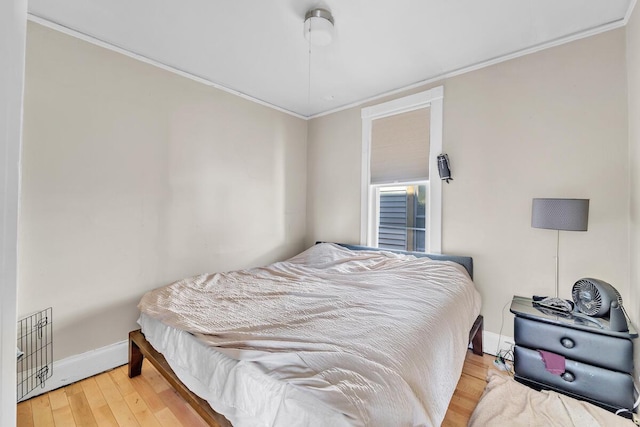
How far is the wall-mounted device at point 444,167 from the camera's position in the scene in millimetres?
2561

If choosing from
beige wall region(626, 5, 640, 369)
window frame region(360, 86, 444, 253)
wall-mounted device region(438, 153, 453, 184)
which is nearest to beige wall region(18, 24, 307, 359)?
window frame region(360, 86, 444, 253)

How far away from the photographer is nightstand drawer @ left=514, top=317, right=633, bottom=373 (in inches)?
62.3

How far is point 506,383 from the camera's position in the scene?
1858 mm

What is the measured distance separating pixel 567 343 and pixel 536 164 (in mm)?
1316

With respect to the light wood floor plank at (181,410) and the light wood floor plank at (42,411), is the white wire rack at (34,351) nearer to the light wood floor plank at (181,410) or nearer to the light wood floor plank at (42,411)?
the light wood floor plank at (42,411)

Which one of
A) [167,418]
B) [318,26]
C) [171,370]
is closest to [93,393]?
[167,418]

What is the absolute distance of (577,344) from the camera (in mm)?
1696

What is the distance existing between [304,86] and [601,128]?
250cm

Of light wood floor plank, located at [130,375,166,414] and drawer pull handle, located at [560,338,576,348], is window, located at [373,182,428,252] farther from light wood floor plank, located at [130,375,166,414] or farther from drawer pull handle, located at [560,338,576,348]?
light wood floor plank, located at [130,375,166,414]

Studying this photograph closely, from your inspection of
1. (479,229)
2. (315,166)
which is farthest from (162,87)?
(479,229)

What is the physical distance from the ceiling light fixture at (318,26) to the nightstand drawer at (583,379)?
258 cm

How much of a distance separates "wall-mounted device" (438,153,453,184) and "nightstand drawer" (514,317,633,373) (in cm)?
129

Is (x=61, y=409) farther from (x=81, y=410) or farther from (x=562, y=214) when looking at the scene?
(x=562, y=214)

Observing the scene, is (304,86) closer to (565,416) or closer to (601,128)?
(601,128)
